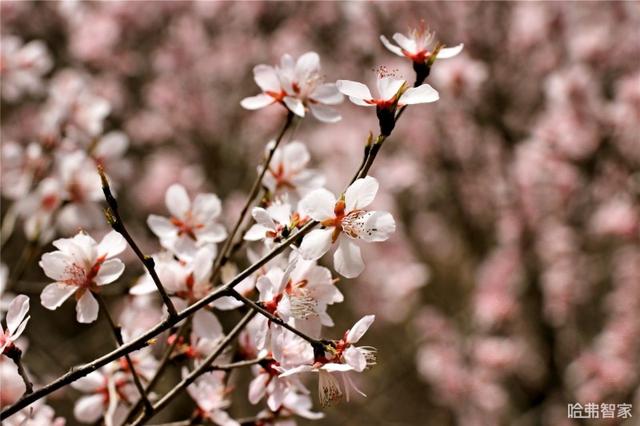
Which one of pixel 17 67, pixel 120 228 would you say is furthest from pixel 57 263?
pixel 17 67

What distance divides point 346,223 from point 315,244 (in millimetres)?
90

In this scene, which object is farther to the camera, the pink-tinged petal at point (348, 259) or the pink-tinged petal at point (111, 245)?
the pink-tinged petal at point (111, 245)

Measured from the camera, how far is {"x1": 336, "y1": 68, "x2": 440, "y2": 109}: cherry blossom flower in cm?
128

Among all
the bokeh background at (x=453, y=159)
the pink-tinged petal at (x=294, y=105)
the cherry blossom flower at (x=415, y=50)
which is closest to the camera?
the cherry blossom flower at (x=415, y=50)

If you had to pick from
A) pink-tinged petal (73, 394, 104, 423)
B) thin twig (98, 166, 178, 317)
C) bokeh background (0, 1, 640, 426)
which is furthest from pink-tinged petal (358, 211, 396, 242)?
bokeh background (0, 1, 640, 426)

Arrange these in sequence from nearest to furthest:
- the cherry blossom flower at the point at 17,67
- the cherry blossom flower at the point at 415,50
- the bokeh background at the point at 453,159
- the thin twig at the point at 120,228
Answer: the thin twig at the point at 120,228
the cherry blossom flower at the point at 415,50
the cherry blossom flower at the point at 17,67
the bokeh background at the point at 453,159

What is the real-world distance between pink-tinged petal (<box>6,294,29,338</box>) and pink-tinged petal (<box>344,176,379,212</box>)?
63cm

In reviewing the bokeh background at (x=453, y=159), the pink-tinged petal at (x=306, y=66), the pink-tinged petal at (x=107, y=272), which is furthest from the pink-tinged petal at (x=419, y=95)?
the bokeh background at (x=453, y=159)

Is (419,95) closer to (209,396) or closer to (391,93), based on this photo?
(391,93)

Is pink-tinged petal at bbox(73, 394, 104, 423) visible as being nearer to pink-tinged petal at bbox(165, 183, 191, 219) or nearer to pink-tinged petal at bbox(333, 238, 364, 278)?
pink-tinged petal at bbox(165, 183, 191, 219)

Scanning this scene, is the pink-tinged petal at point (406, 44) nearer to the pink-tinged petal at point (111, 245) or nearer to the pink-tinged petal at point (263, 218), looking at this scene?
the pink-tinged petal at point (263, 218)

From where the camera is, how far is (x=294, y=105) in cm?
161

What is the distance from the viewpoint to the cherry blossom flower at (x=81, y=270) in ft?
4.41

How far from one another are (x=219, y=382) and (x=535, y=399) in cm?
387
